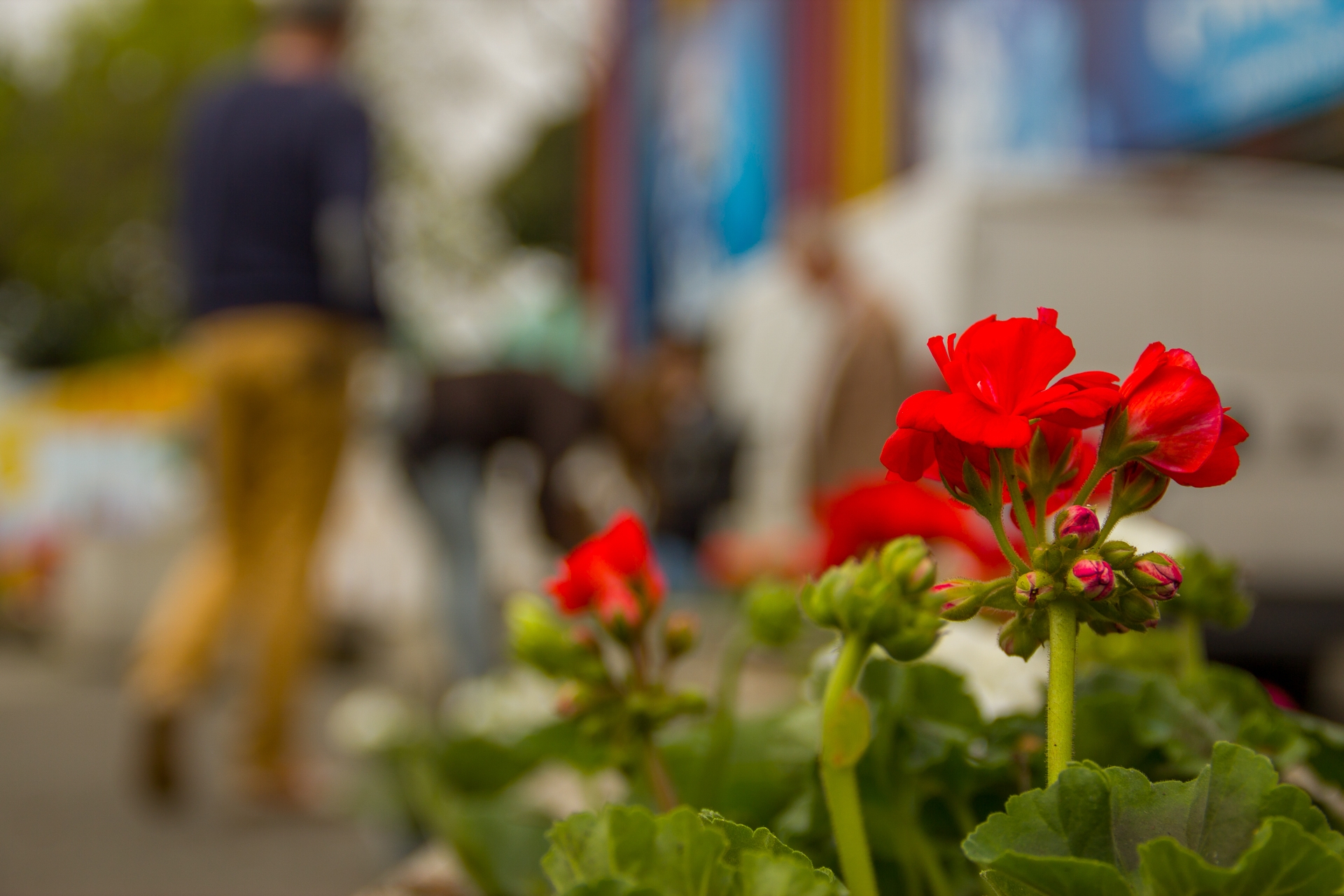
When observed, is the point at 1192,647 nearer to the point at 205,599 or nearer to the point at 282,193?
the point at 205,599

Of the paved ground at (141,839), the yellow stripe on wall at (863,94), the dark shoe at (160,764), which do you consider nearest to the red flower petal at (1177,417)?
the paved ground at (141,839)

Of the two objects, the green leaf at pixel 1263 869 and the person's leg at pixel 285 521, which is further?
the person's leg at pixel 285 521

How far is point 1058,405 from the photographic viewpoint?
0.48 metres

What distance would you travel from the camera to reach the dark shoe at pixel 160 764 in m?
3.38

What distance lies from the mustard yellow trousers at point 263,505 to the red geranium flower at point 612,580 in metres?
2.61

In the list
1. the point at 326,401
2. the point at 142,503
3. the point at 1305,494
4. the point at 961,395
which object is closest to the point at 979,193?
A: the point at 1305,494

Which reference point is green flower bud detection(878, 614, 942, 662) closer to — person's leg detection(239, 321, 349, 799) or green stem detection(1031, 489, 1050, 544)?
green stem detection(1031, 489, 1050, 544)

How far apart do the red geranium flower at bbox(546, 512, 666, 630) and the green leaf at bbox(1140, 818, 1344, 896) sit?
375 mm

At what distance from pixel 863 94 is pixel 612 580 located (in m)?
8.00

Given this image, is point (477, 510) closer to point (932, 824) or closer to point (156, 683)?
point (156, 683)

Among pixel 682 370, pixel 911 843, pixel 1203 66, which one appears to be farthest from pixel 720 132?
pixel 911 843

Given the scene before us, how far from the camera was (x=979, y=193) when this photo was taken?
4785 mm

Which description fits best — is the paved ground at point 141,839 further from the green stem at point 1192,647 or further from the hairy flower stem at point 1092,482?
the hairy flower stem at point 1092,482

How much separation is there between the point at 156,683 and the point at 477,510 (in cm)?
136
